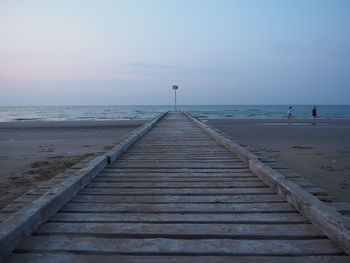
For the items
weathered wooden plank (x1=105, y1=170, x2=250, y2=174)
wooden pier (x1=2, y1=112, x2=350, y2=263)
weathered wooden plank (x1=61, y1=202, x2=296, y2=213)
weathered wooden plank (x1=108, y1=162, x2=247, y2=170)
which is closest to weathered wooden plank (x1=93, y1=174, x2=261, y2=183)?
wooden pier (x1=2, y1=112, x2=350, y2=263)

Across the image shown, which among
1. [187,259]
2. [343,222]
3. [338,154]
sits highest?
[343,222]

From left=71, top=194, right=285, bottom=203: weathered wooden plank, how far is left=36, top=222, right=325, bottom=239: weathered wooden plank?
2.01 feet

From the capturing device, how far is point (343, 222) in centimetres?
211

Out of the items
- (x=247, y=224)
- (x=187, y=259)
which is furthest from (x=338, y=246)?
(x=187, y=259)

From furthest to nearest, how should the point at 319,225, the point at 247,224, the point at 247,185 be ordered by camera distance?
the point at 247,185 → the point at 247,224 → the point at 319,225

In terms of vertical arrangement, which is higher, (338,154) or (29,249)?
(29,249)

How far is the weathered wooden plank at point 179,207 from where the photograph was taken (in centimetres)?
276

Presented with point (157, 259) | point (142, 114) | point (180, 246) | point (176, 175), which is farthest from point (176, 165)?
point (142, 114)

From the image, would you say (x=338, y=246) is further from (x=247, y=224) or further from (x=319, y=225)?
(x=247, y=224)

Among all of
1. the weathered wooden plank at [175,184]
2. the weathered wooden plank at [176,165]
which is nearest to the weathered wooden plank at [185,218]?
the weathered wooden plank at [175,184]

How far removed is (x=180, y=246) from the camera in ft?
6.81

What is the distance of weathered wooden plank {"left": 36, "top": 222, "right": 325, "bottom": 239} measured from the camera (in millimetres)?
2232

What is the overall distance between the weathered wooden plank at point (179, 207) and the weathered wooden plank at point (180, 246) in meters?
0.59

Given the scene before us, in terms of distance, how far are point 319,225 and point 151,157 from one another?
12.2 ft
